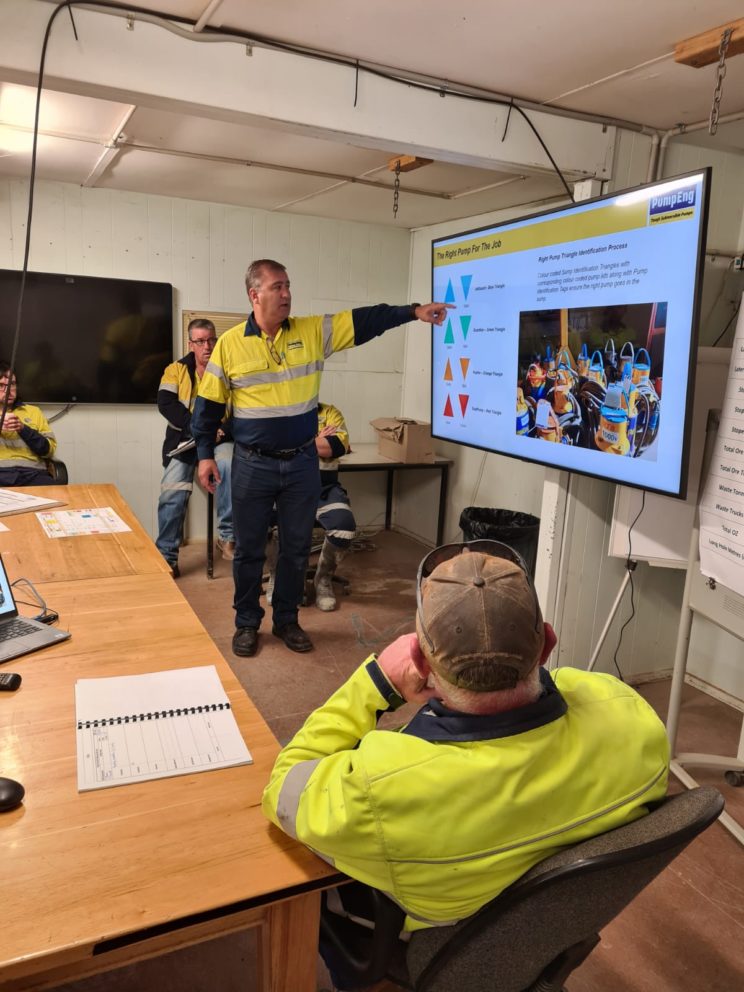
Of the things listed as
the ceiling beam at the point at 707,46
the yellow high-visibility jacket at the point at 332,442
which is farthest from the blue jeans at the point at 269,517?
the ceiling beam at the point at 707,46

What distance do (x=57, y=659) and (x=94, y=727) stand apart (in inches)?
12.9

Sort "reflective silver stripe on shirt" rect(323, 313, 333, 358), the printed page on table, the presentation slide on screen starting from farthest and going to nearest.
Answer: "reflective silver stripe on shirt" rect(323, 313, 333, 358), the printed page on table, the presentation slide on screen

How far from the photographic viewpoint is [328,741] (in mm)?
1132

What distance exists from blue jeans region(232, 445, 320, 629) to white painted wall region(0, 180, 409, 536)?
Answer: 180 cm

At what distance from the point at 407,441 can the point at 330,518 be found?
101 centimetres

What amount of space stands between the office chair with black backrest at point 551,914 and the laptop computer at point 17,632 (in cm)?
99

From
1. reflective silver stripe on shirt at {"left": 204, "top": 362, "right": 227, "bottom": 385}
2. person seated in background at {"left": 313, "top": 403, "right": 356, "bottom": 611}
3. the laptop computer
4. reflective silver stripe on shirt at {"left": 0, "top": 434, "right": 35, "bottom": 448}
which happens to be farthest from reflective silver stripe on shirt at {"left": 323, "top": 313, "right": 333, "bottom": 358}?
reflective silver stripe on shirt at {"left": 0, "top": 434, "right": 35, "bottom": 448}

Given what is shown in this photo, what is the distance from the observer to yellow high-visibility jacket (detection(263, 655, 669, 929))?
91 centimetres

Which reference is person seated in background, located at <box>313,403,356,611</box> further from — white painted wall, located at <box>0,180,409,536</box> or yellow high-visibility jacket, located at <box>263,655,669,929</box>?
yellow high-visibility jacket, located at <box>263,655,669,929</box>

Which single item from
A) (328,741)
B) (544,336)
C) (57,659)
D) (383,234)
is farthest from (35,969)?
(383,234)

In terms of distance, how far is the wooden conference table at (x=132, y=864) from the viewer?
2.94ft

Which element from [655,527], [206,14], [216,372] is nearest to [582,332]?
[655,527]

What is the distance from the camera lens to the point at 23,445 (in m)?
4.10

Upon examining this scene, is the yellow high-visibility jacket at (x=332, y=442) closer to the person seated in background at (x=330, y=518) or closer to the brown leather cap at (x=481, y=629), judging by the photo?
the person seated in background at (x=330, y=518)
